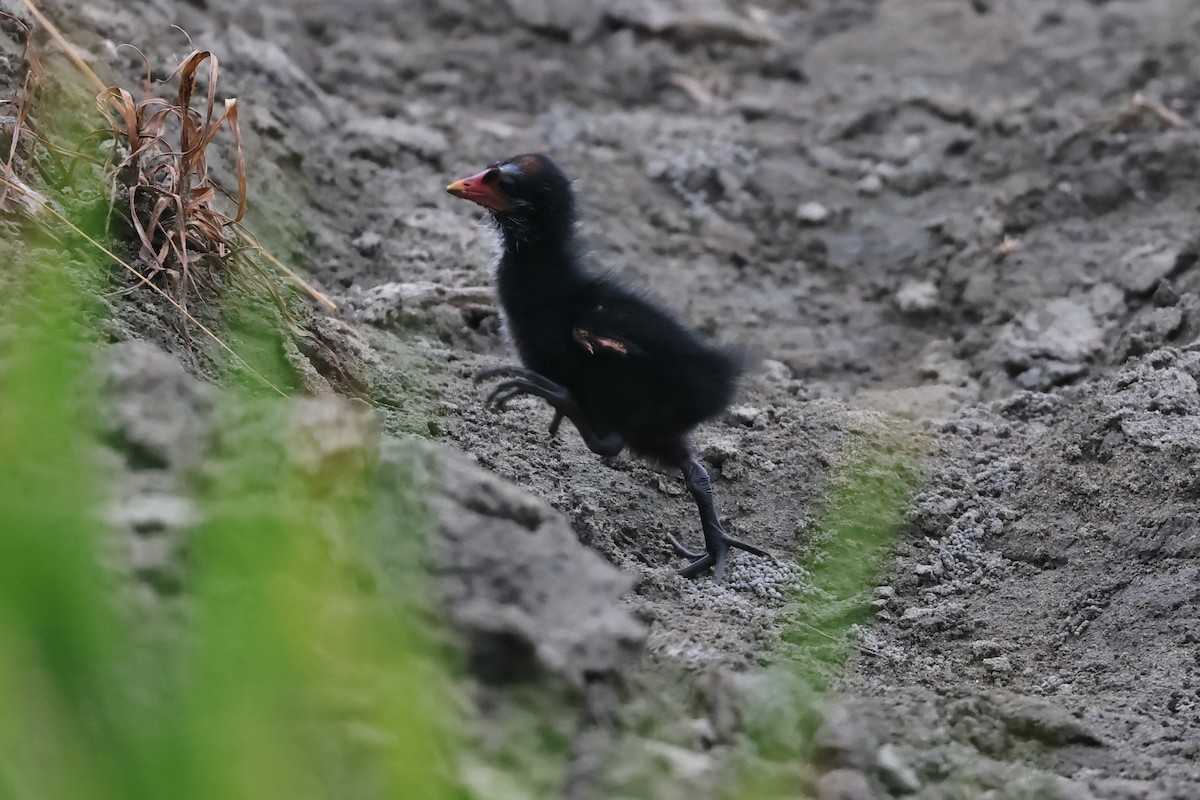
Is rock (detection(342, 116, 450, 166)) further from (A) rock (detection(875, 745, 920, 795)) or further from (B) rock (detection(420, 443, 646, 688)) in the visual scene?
(A) rock (detection(875, 745, 920, 795))

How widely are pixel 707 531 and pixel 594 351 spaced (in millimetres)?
724

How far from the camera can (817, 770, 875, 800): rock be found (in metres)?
2.49

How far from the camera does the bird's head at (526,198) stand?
4645 millimetres

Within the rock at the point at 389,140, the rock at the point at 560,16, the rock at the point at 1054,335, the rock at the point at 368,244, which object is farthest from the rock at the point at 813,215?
the rock at the point at 560,16

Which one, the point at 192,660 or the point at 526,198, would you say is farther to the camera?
the point at 526,198

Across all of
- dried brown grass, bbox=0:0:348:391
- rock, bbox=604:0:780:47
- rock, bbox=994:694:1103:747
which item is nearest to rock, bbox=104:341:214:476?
dried brown grass, bbox=0:0:348:391

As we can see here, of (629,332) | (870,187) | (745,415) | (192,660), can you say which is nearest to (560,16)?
(870,187)

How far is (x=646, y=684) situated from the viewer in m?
2.72

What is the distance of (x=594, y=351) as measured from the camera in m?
4.20

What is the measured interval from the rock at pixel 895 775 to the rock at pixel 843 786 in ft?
0.27

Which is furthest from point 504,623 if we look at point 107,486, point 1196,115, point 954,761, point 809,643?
point 1196,115

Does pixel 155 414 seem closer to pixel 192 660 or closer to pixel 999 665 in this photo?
pixel 192 660

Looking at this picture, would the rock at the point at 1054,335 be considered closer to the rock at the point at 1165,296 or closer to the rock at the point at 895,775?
the rock at the point at 1165,296

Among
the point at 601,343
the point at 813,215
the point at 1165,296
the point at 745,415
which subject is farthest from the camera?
the point at 813,215
